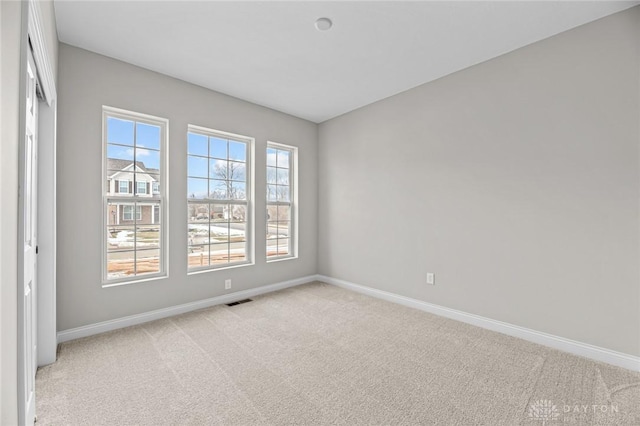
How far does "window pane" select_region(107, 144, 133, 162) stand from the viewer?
3020 mm

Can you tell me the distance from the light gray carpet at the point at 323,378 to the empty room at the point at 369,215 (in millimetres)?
19

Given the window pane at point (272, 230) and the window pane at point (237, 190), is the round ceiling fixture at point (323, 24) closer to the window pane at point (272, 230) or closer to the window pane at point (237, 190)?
the window pane at point (237, 190)

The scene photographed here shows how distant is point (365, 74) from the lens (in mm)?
3314

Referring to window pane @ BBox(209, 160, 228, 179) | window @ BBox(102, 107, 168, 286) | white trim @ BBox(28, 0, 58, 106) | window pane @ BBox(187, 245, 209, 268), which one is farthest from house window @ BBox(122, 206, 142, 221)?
white trim @ BBox(28, 0, 58, 106)

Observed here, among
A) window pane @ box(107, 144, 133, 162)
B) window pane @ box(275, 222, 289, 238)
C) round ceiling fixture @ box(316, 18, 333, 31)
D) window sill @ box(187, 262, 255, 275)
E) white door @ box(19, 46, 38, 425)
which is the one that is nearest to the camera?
white door @ box(19, 46, 38, 425)

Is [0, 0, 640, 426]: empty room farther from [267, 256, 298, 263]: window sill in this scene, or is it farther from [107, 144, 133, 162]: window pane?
[267, 256, 298, 263]: window sill

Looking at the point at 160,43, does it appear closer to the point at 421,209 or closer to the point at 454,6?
the point at 454,6

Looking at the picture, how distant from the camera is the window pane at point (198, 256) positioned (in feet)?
11.7

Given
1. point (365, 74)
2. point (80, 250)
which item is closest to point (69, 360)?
point (80, 250)

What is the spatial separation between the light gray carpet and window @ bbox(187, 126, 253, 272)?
98cm

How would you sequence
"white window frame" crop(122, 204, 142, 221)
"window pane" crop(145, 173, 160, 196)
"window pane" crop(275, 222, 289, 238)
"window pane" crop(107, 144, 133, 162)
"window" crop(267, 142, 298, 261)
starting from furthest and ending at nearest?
"window pane" crop(275, 222, 289, 238) → "window" crop(267, 142, 298, 261) → "window pane" crop(145, 173, 160, 196) → "white window frame" crop(122, 204, 142, 221) → "window pane" crop(107, 144, 133, 162)

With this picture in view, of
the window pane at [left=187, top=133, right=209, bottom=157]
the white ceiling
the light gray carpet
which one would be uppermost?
the white ceiling

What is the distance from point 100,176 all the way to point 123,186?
25 cm

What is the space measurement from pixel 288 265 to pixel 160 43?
10.5 feet
